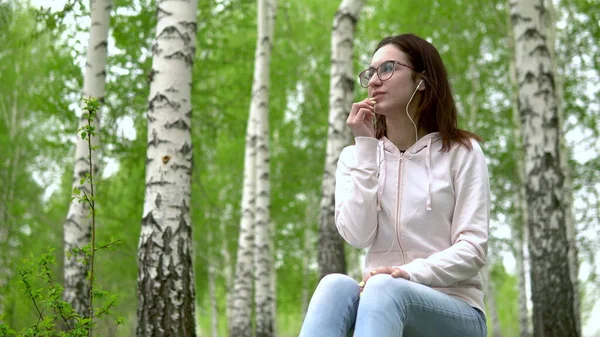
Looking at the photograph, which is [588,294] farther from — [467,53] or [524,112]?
[524,112]

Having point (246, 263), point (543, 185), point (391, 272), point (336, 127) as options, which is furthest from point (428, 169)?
point (246, 263)

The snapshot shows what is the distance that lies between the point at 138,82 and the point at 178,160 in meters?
8.11

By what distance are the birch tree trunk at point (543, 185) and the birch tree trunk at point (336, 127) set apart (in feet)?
7.82

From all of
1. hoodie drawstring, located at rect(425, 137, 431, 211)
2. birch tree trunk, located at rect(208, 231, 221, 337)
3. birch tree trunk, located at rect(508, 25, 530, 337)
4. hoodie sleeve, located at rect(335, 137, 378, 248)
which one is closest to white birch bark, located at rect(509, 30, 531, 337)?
birch tree trunk, located at rect(508, 25, 530, 337)

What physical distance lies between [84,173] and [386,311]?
5097 mm

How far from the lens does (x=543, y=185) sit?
22.8 ft

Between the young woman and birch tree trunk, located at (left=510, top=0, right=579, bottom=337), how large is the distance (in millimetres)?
4069

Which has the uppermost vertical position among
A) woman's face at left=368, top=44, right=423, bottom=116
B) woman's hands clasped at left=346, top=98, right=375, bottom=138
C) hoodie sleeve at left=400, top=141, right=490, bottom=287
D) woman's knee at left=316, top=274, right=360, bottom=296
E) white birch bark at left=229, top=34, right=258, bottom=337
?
woman's face at left=368, top=44, right=423, bottom=116

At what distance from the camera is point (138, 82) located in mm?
12766

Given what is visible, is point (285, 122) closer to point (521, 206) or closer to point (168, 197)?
point (521, 206)

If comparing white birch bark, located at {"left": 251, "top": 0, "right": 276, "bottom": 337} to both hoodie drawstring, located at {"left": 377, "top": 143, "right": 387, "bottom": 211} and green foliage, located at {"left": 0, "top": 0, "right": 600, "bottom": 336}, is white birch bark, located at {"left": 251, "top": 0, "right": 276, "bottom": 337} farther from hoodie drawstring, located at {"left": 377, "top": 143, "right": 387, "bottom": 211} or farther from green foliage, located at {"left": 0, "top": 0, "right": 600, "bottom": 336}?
hoodie drawstring, located at {"left": 377, "top": 143, "right": 387, "bottom": 211}

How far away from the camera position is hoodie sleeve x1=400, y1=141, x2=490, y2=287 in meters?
2.81

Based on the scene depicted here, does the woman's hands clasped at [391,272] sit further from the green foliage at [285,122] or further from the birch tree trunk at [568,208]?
the green foliage at [285,122]

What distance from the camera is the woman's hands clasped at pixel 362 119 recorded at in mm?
3078
